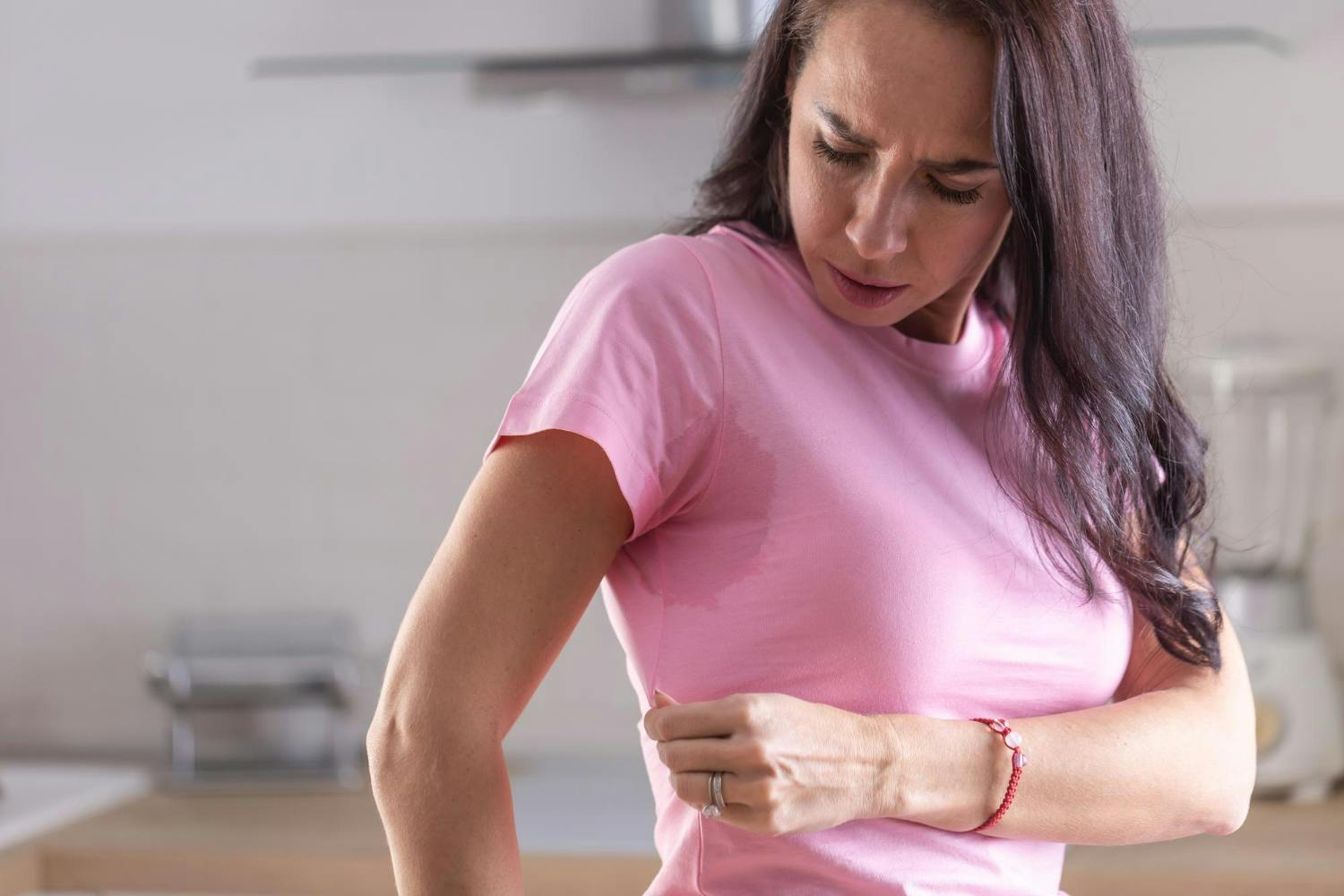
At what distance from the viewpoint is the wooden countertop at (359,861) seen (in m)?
1.45

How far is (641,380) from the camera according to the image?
2.46ft

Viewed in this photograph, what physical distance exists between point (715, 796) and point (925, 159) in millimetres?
347

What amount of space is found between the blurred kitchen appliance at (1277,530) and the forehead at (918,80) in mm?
1041

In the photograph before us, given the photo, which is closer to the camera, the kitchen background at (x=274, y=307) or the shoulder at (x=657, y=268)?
the shoulder at (x=657, y=268)

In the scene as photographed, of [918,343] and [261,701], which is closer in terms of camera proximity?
[918,343]

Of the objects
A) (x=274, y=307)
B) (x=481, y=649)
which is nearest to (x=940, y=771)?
(x=481, y=649)

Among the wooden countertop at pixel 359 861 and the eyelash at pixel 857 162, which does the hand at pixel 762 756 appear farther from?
the wooden countertop at pixel 359 861

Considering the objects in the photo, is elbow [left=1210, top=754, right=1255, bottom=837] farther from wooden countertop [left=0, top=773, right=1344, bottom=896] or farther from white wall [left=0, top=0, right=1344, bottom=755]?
white wall [left=0, top=0, right=1344, bottom=755]

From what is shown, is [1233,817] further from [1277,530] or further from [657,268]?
[1277,530]

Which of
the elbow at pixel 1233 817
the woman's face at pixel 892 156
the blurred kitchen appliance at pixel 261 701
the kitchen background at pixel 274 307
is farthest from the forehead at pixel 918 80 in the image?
the blurred kitchen appliance at pixel 261 701

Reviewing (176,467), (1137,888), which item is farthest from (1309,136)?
(176,467)

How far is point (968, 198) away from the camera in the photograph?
81 centimetres

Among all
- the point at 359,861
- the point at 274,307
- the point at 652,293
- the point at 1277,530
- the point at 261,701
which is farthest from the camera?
the point at 274,307

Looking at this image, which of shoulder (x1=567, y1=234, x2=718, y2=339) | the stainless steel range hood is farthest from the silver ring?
the stainless steel range hood
